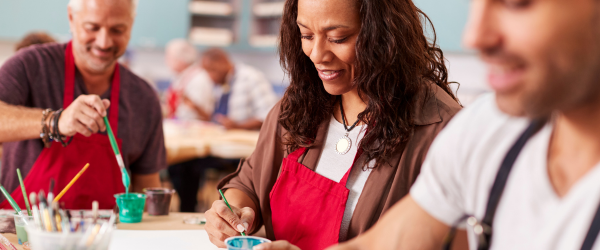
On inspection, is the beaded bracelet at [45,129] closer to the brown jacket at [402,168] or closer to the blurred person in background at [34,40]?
the brown jacket at [402,168]

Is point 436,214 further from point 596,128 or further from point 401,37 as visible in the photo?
point 401,37

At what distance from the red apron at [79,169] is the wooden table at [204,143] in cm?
173

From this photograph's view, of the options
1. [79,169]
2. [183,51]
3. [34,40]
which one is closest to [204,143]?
[34,40]

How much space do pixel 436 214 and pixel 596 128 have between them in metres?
0.32

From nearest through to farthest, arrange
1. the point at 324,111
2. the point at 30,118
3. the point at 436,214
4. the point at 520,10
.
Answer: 1. the point at 520,10
2. the point at 436,214
3. the point at 324,111
4. the point at 30,118

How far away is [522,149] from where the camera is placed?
0.85 m

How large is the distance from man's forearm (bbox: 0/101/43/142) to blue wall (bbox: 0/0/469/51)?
342cm

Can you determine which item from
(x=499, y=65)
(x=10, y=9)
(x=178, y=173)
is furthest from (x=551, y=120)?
(x=10, y=9)

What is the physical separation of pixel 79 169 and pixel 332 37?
1052mm

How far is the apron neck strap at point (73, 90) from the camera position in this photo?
1.91m

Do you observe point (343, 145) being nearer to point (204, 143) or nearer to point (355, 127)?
point (355, 127)

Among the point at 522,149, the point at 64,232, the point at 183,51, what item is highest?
the point at 522,149

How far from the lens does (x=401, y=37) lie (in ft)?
4.57

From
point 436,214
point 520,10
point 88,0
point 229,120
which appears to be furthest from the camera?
point 229,120
